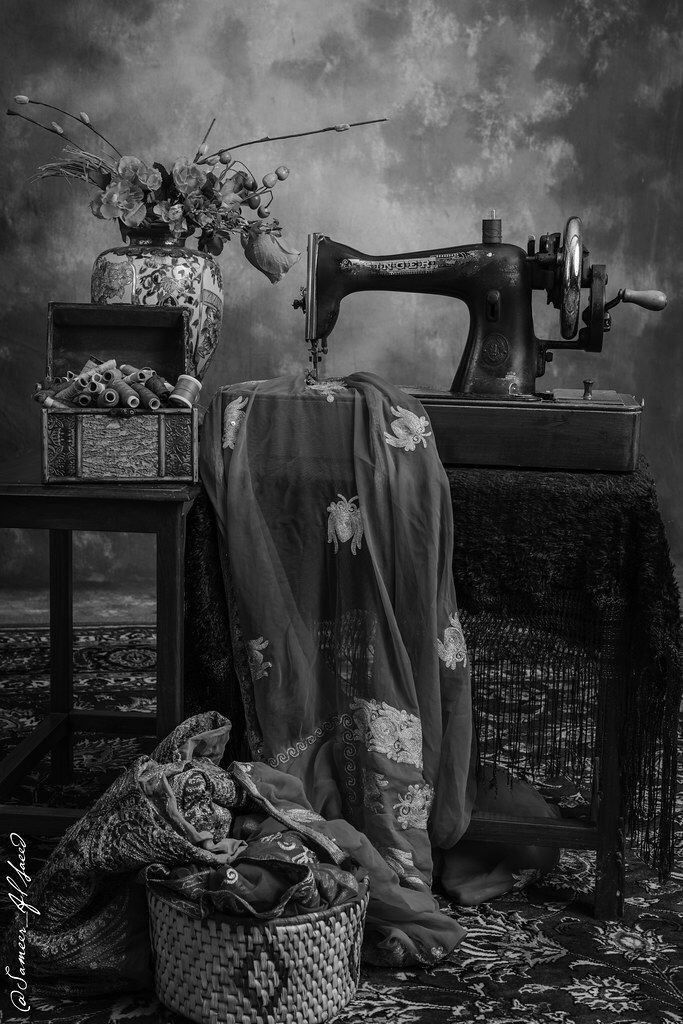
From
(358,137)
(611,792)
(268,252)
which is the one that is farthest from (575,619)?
(358,137)

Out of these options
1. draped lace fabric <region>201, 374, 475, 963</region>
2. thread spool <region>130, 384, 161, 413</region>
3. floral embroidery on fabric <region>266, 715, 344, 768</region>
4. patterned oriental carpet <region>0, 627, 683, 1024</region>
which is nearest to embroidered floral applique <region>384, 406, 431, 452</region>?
draped lace fabric <region>201, 374, 475, 963</region>

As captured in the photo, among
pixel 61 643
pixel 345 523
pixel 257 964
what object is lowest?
pixel 257 964

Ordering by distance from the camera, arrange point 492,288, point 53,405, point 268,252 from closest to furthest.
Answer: point 53,405 → point 492,288 → point 268,252

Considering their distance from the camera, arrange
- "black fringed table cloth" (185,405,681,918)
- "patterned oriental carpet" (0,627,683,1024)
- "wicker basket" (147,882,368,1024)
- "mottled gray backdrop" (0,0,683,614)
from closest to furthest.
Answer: "wicker basket" (147,882,368,1024) → "patterned oriental carpet" (0,627,683,1024) → "black fringed table cloth" (185,405,681,918) → "mottled gray backdrop" (0,0,683,614)

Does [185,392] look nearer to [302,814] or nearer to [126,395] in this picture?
[126,395]

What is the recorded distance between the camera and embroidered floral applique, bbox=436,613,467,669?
2.33m

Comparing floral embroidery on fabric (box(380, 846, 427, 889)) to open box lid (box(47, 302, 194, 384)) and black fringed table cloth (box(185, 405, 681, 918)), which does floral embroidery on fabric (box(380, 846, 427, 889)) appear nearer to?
black fringed table cloth (box(185, 405, 681, 918))

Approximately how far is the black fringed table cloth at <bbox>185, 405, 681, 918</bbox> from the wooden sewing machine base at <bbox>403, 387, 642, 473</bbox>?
3 centimetres

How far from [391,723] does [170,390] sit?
2.58ft

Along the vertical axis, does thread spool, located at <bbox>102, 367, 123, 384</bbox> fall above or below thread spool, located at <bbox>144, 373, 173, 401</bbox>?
above

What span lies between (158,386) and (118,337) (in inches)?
8.5

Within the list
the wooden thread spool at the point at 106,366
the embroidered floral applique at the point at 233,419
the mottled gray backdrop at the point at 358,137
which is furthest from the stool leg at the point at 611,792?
the mottled gray backdrop at the point at 358,137

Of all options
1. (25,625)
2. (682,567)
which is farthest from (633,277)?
(25,625)

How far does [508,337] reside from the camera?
2.53 metres
